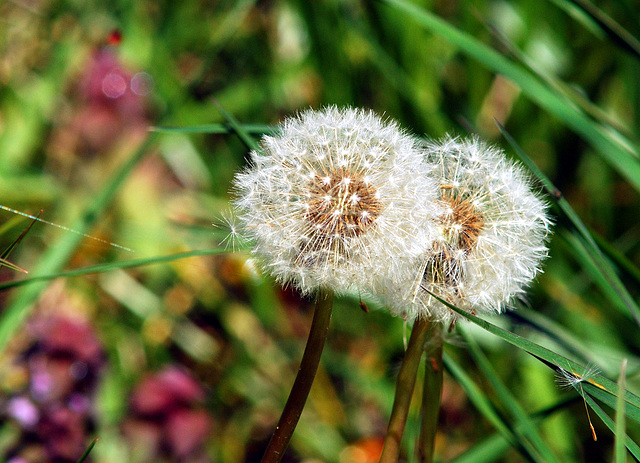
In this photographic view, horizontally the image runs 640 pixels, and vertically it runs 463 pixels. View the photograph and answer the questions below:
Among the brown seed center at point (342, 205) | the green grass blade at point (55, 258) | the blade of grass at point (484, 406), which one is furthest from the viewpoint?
the green grass blade at point (55, 258)

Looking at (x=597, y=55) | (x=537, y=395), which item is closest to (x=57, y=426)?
(x=537, y=395)

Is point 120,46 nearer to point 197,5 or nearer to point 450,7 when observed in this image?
point 197,5

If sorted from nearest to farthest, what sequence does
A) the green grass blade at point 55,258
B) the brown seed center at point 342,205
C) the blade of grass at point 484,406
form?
1. the brown seed center at point 342,205
2. the blade of grass at point 484,406
3. the green grass blade at point 55,258

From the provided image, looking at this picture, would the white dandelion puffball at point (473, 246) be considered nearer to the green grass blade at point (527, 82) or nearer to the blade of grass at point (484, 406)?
the blade of grass at point (484, 406)

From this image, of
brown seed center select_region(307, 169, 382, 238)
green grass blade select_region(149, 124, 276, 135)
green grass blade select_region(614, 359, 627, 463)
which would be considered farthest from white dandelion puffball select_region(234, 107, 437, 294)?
green grass blade select_region(614, 359, 627, 463)

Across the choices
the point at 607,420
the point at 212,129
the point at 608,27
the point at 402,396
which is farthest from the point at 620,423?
the point at 608,27

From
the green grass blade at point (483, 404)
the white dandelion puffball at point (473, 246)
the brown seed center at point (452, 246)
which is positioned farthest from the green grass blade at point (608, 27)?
the green grass blade at point (483, 404)

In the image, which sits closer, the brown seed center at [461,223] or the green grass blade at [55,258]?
the brown seed center at [461,223]
